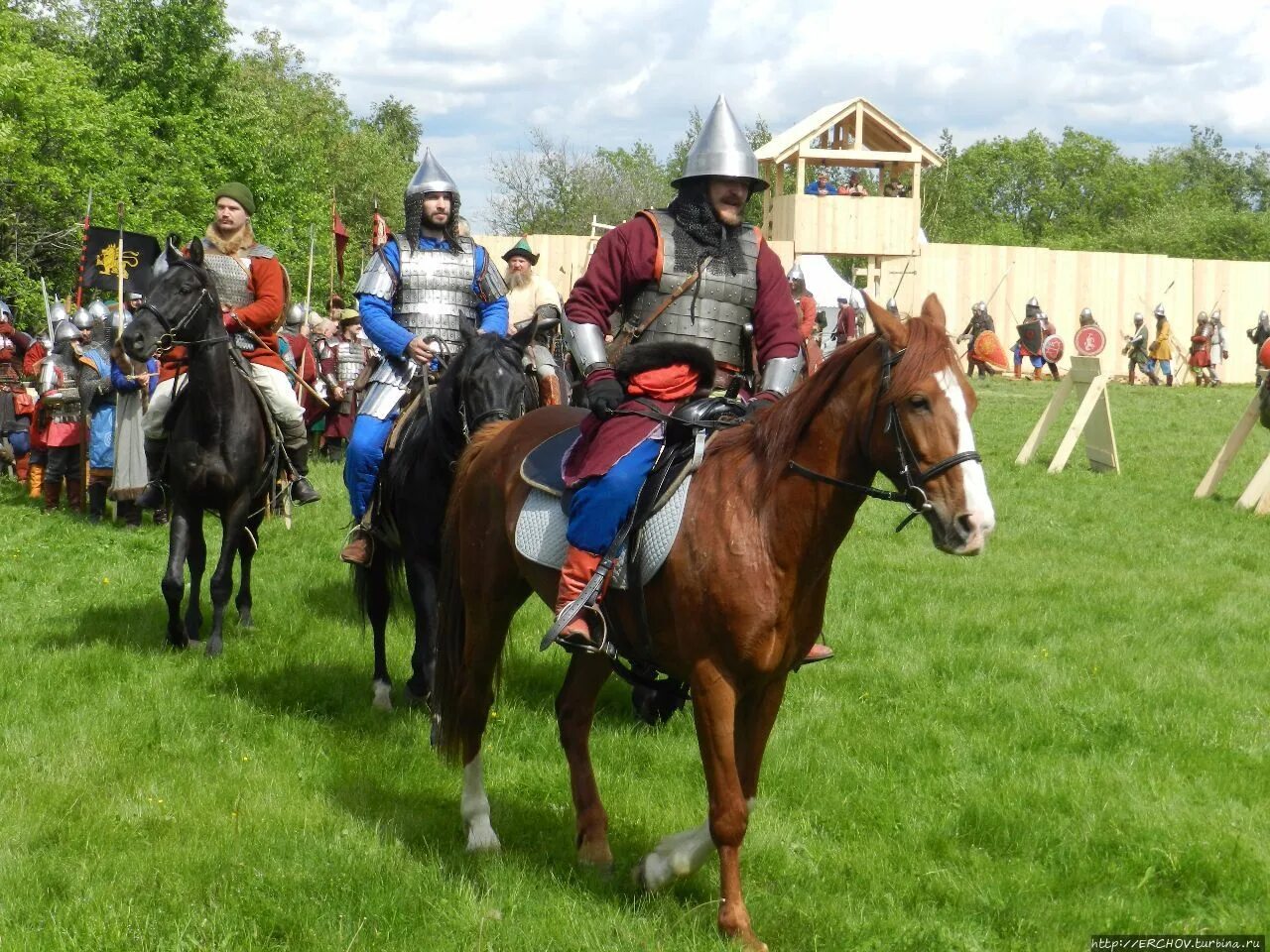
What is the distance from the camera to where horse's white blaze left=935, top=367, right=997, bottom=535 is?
3967mm

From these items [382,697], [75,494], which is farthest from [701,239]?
[75,494]

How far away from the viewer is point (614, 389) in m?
5.18

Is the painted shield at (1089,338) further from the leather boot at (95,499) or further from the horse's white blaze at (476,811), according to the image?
the horse's white blaze at (476,811)

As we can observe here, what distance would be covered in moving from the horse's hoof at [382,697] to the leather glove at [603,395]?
310 centimetres

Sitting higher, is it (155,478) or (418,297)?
(418,297)

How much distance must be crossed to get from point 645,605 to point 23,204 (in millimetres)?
32432

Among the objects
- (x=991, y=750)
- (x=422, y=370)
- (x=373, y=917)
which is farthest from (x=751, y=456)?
(x=422, y=370)

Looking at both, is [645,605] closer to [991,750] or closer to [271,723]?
[991,750]

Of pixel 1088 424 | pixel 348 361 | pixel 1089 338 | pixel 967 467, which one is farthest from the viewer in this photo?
pixel 1089 338

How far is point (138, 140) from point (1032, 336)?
24486 mm

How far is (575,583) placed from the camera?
4.99 metres

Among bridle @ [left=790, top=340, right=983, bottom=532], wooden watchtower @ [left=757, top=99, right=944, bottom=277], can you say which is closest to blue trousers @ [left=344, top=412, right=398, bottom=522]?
bridle @ [left=790, top=340, right=983, bottom=532]

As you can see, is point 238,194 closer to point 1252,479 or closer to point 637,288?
point 637,288

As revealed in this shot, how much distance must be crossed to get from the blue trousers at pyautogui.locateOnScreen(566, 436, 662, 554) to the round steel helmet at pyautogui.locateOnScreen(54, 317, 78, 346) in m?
12.3
